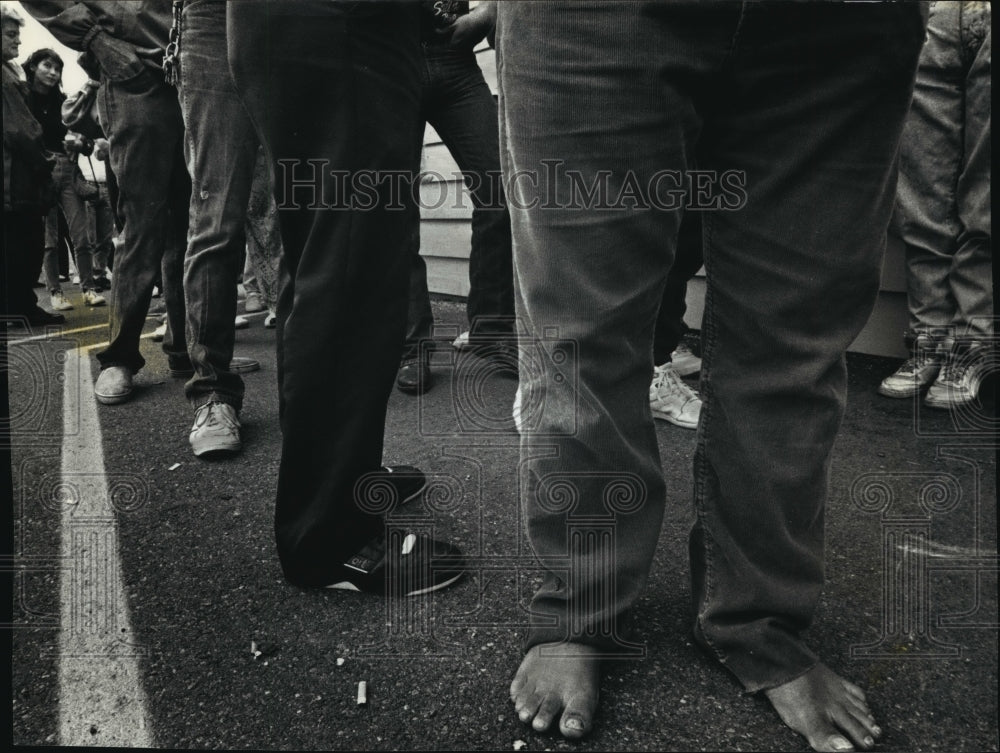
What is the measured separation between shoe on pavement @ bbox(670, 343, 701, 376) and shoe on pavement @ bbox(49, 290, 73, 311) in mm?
5351

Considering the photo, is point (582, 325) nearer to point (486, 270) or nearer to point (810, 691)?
point (810, 691)

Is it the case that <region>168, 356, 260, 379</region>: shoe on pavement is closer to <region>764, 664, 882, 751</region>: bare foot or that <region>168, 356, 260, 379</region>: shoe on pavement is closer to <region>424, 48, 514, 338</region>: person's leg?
<region>424, 48, 514, 338</region>: person's leg

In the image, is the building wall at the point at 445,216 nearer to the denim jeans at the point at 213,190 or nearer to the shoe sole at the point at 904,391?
the denim jeans at the point at 213,190

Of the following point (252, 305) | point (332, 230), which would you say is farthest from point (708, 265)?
point (252, 305)

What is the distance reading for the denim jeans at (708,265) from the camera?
84 cm

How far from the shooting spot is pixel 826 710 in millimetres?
928

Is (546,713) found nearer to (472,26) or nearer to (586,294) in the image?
(586,294)

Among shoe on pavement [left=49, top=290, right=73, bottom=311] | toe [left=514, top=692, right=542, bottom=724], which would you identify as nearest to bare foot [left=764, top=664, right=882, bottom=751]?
toe [left=514, top=692, right=542, bottom=724]

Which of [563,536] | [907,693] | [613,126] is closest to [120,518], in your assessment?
[563,536]

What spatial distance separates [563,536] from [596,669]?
0.21 metres

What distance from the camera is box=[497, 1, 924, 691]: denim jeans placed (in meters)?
0.84

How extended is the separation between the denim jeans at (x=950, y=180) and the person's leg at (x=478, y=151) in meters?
1.38

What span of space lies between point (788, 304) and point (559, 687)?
65cm

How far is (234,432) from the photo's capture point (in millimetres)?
2049
